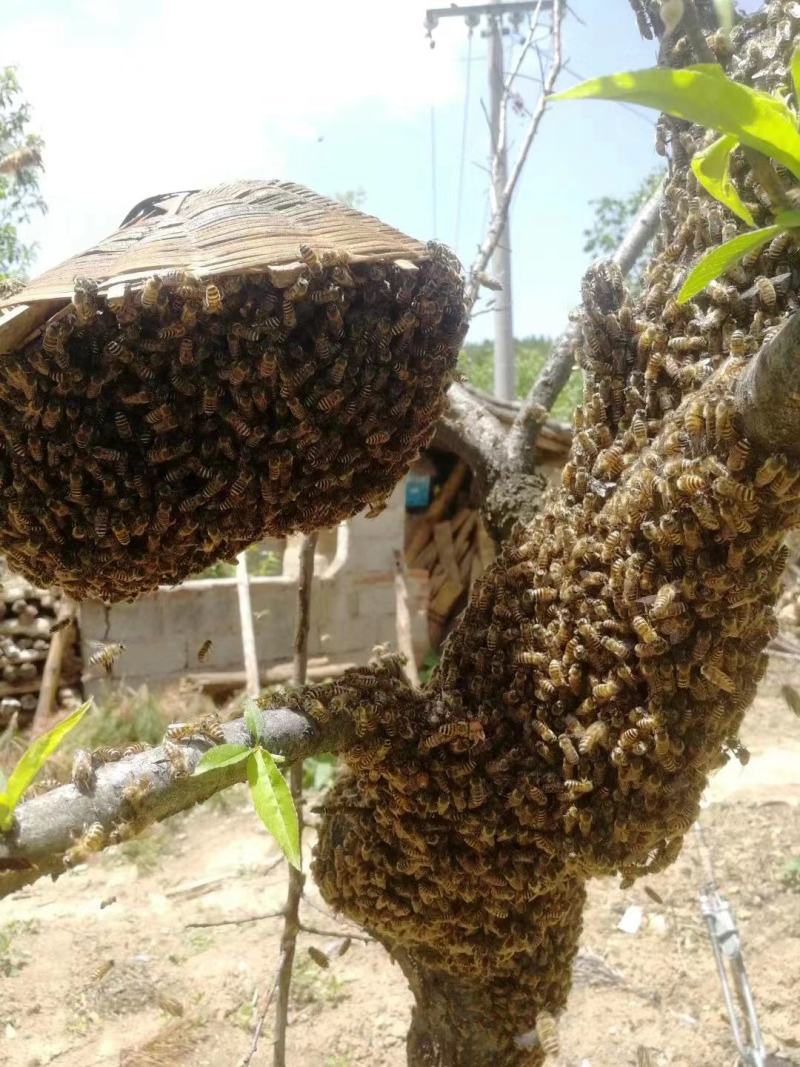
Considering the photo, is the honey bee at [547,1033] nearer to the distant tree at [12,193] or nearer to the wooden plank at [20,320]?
the wooden plank at [20,320]

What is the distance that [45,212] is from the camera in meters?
6.54

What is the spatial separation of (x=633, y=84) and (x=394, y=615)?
807 centimetres

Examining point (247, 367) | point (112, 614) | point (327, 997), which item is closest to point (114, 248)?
point (247, 367)

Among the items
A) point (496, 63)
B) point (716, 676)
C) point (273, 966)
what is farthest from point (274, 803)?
point (273, 966)

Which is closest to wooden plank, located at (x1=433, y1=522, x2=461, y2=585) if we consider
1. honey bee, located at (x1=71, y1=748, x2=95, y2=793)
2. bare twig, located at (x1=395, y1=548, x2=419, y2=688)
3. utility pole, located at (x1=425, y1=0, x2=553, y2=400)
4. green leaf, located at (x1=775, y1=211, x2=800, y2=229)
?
bare twig, located at (x1=395, y1=548, x2=419, y2=688)

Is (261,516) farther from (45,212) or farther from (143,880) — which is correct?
(45,212)

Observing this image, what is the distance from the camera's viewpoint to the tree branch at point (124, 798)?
3.69 ft

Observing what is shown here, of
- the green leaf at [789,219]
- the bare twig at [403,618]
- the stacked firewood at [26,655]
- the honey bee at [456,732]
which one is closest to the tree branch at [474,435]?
the honey bee at [456,732]

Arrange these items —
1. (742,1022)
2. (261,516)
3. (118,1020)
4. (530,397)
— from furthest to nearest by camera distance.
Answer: (118,1020) → (742,1022) → (530,397) → (261,516)

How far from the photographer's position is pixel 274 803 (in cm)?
124

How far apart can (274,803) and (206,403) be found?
2.05 feet

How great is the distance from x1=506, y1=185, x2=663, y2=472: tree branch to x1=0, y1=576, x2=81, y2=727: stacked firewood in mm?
6459

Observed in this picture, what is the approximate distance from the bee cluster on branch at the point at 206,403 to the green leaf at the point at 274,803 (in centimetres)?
40

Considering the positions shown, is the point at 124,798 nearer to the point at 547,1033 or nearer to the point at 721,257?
the point at 721,257
